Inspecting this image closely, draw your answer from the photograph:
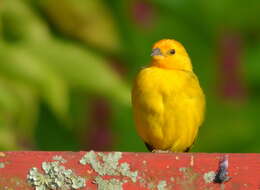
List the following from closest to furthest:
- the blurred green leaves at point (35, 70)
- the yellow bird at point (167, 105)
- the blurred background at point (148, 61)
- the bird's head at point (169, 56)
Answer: the yellow bird at point (167, 105)
the blurred green leaves at point (35, 70)
the bird's head at point (169, 56)
the blurred background at point (148, 61)

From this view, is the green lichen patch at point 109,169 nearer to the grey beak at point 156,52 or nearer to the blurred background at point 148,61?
the grey beak at point 156,52

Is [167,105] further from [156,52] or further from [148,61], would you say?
[148,61]

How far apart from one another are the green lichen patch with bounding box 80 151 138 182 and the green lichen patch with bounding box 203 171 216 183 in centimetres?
21

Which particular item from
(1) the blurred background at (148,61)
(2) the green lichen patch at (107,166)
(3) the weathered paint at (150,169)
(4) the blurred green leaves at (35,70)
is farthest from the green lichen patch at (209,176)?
(1) the blurred background at (148,61)

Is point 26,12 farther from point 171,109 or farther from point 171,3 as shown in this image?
point 171,3

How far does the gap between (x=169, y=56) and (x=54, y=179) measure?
185cm

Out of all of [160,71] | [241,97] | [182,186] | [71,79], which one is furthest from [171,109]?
[241,97]

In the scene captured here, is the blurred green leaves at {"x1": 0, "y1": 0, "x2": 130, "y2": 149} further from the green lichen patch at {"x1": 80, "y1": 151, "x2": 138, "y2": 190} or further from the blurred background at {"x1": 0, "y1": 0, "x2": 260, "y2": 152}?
the green lichen patch at {"x1": 80, "y1": 151, "x2": 138, "y2": 190}

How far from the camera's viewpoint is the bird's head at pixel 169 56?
508 cm

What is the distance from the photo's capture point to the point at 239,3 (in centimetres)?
772

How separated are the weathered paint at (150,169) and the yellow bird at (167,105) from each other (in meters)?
1.38

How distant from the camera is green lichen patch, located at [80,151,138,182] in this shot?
133 inches

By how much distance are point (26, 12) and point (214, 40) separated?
299cm

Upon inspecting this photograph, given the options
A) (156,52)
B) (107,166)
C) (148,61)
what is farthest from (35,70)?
(148,61)
